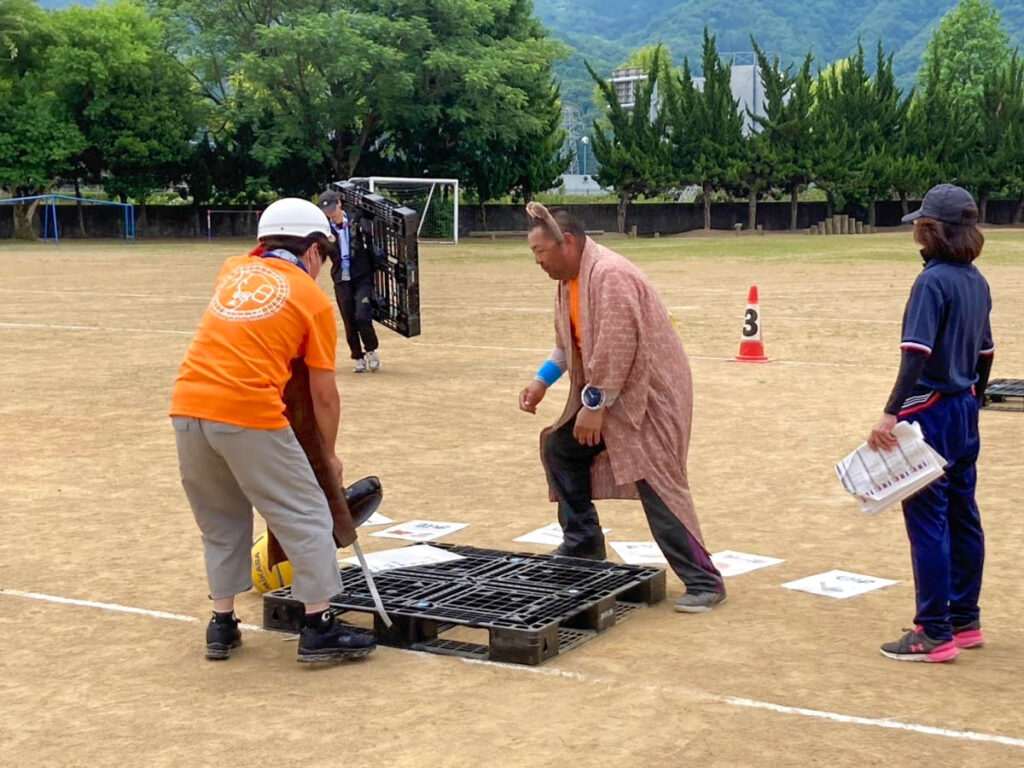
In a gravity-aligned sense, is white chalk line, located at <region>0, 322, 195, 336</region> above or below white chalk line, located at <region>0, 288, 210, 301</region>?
above

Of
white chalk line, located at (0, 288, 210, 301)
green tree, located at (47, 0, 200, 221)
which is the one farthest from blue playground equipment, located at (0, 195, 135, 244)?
white chalk line, located at (0, 288, 210, 301)

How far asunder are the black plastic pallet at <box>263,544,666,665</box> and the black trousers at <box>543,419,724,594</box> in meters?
0.18

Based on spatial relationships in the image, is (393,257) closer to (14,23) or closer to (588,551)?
(588,551)

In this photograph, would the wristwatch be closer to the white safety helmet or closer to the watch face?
the watch face

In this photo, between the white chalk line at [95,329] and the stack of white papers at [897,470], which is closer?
the stack of white papers at [897,470]

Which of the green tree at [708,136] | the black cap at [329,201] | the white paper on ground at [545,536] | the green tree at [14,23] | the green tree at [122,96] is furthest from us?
Result: the green tree at [708,136]

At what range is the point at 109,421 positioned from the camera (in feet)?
40.5

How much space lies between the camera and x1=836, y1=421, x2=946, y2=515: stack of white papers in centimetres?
559

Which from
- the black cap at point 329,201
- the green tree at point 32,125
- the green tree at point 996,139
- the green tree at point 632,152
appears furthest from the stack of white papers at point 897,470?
the green tree at point 996,139

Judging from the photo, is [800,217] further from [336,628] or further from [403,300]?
[336,628]

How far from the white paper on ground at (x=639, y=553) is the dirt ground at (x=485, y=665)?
26 cm

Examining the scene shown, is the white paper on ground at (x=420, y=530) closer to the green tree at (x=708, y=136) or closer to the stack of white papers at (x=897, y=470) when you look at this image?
the stack of white papers at (x=897, y=470)

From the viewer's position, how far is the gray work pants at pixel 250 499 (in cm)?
571

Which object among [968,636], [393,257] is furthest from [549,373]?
[393,257]
